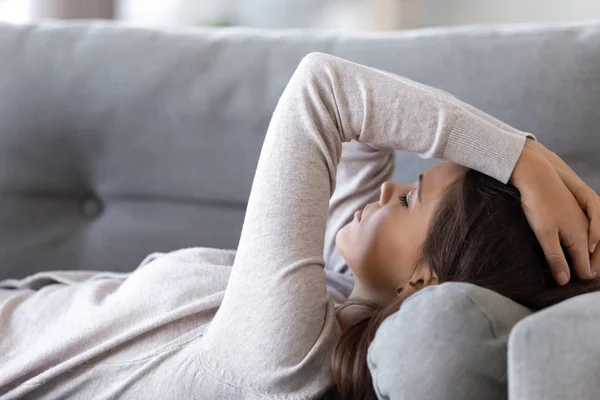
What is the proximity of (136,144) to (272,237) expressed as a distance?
0.51 m

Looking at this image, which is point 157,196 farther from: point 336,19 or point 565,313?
point 336,19

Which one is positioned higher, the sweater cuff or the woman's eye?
the sweater cuff

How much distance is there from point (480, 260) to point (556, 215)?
0.36 ft

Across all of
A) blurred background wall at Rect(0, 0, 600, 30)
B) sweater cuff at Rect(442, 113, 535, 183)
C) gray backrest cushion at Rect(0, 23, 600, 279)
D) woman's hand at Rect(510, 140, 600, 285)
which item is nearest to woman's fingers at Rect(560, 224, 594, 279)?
woman's hand at Rect(510, 140, 600, 285)

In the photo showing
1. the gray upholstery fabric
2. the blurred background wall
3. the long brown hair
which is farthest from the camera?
the blurred background wall

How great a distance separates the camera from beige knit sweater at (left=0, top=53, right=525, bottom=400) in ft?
2.56

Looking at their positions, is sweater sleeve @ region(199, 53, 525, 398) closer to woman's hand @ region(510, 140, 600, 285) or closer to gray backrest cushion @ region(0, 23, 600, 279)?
woman's hand @ region(510, 140, 600, 285)

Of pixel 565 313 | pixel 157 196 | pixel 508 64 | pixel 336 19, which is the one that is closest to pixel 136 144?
pixel 157 196

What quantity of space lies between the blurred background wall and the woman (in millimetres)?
1422

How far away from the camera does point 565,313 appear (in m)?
0.57

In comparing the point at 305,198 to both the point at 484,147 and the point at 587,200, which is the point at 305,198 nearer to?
the point at 484,147

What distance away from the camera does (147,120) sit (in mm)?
1206

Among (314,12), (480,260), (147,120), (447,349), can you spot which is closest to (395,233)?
(480,260)

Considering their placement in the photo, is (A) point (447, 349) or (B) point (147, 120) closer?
(A) point (447, 349)
